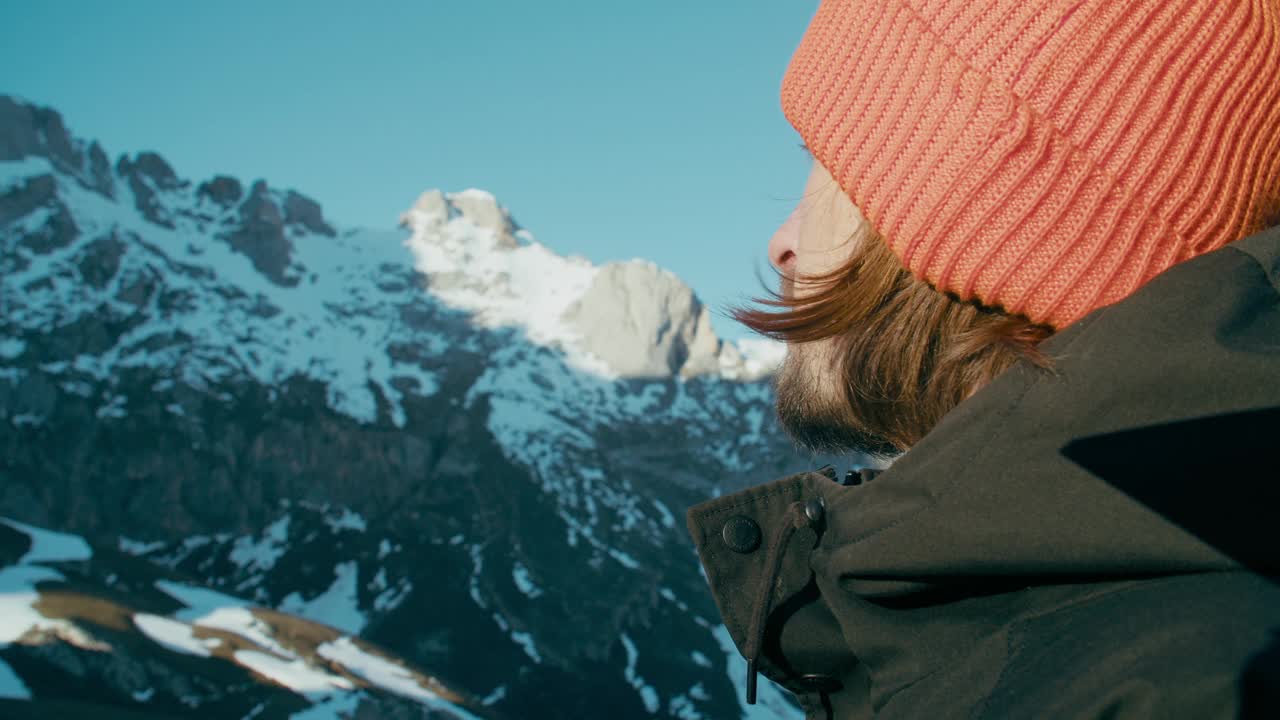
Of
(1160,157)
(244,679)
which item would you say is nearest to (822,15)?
(1160,157)

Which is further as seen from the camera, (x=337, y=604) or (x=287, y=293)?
(x=287, y=293)

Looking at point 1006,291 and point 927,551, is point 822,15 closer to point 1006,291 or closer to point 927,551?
point 1006,291

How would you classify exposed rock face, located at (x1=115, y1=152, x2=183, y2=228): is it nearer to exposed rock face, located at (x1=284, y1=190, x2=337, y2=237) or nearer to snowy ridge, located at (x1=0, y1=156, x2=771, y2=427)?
snowy ridge, located at (x1=0, y1=156, x2=771, y2=427)

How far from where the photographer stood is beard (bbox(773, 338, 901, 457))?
182 cm

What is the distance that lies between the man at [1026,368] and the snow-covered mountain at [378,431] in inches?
1939

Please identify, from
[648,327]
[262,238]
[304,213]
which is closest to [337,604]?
[648,327]

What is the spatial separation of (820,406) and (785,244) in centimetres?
42

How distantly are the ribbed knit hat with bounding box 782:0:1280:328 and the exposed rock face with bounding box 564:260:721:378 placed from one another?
81137mm

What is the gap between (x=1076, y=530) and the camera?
97 cm

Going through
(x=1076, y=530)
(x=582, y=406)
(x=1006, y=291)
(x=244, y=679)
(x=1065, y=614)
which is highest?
(x=582, y=406)

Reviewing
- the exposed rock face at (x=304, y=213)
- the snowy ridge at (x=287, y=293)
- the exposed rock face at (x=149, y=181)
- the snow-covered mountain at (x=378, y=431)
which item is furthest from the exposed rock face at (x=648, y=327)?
the exposed rock face at (x=149, y=181)

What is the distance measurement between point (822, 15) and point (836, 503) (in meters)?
1.22

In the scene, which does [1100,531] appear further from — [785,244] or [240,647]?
[240,647]

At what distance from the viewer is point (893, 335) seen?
1.71 m
